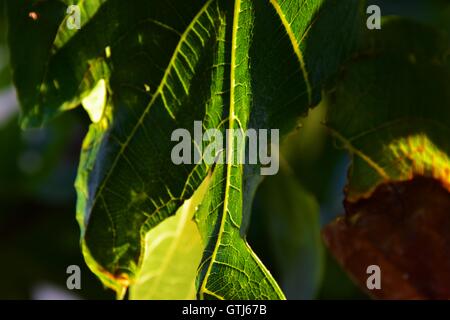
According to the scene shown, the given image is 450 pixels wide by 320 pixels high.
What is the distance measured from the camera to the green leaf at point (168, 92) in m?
0.84

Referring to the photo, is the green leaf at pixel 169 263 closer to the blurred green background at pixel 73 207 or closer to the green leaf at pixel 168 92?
the green leaf at pixel 168 92

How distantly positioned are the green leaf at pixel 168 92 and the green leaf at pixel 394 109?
0.23 ft

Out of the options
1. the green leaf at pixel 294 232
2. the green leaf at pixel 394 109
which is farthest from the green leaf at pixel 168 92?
the green leaf at pixel 294 232

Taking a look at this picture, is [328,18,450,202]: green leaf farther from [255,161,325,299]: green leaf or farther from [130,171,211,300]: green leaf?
[255,161,325,299]: green leaf

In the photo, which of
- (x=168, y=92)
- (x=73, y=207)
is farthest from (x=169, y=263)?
(x=73, y=207)

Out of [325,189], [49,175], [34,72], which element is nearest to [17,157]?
[49,175]

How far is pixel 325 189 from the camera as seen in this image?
4.54 feet

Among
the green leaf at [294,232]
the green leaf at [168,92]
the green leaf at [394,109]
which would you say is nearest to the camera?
the green leaf at [168,92]

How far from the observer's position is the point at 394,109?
38.4 inches

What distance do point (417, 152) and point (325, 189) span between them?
1.40 feet

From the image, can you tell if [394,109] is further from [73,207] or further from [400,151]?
[73,207]

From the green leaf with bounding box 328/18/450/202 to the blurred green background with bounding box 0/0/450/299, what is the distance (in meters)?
0.31

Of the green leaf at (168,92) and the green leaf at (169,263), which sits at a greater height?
the green leaf at (168,92)

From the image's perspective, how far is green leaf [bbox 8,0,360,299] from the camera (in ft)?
2.76
